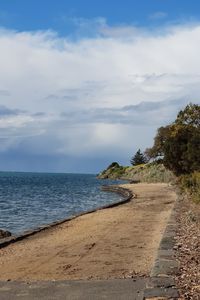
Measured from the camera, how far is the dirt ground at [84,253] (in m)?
10.3

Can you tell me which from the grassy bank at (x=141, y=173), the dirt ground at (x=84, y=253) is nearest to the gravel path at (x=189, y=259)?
the dirt ground at (x=84, y=253)

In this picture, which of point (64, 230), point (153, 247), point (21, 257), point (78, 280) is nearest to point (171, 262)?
point (78, 280)

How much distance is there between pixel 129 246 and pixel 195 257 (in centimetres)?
368

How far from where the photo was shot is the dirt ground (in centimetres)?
1028

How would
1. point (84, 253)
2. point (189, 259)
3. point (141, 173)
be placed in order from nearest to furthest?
point (189, 259)
point (84, 253)
point (141, 173)

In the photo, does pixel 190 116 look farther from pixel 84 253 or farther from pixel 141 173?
pixel 141 173

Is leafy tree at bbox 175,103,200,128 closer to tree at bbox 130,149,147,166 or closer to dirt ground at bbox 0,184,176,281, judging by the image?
dirt ground at bbox 0,184,176,281

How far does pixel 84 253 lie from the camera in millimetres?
13266

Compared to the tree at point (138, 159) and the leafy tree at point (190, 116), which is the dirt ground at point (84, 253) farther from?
the tree at point (138, 159)

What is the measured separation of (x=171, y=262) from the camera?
32.2 ft

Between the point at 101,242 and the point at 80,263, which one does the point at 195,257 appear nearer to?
the point at 80,263

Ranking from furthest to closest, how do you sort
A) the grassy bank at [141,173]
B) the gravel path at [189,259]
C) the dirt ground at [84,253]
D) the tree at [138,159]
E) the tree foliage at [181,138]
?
the tree at [138,159] < the grassy bank at [141,173] < the tree foliage at [181,138] < the dirt ground at [84,253] < the gravel path at [189,259]

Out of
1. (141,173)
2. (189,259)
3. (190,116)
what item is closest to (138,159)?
(141,173)

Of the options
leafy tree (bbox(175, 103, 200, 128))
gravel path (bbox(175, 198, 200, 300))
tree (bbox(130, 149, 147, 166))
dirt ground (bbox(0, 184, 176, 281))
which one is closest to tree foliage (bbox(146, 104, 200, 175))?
leafy tree (bbox(175, 103, 200, 128))
